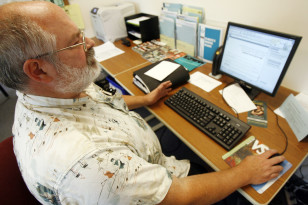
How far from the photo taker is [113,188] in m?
0.52

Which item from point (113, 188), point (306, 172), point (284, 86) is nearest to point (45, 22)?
point (113, 188)

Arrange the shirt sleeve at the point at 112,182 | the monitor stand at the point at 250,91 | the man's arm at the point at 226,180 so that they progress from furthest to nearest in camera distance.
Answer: the monitor stand at the point at 250,91 → the man's arm at the point at 226,180 → the shirt sleeve at the point at 112,182

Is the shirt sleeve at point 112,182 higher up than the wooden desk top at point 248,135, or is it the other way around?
the shirt sleeve at point 112,182

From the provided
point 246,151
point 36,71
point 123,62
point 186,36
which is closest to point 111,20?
point 123,62

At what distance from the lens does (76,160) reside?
51 cm

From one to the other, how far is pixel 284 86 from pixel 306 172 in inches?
26.1

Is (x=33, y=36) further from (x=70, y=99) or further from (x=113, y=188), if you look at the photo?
(x=113, y=188)

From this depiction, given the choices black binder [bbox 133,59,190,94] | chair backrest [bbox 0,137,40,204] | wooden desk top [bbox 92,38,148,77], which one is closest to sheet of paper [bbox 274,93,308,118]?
black binder [bbox 133,59,190,94]

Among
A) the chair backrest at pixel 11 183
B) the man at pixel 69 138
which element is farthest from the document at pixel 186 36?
the chair backrest at pixel 11 183

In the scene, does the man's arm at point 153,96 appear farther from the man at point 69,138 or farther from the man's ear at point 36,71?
the man's ear at point 36,71

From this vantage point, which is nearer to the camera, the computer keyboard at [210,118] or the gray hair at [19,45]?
the gray hair at [19,45]

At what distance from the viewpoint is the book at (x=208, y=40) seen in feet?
4.12

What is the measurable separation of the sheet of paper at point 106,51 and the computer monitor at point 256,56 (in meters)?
1.12

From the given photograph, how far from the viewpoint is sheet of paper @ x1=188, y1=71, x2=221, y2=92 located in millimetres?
1171
